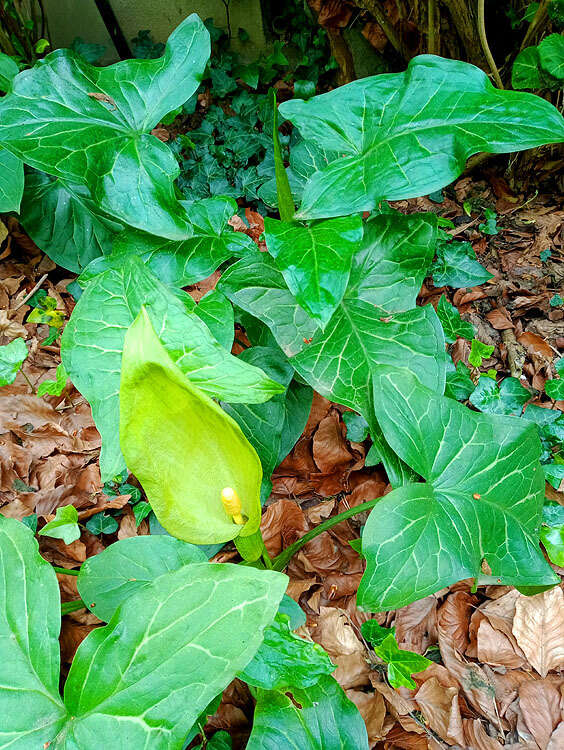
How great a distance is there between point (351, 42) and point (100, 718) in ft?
6.65

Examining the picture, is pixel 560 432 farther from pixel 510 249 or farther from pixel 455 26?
pixel 455 26

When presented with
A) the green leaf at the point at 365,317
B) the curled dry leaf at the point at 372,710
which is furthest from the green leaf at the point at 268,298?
the curled dry leaf at the point at 372,710

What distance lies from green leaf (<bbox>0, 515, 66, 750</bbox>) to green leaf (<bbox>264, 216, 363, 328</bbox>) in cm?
49

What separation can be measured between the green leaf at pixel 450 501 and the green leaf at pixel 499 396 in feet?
1.00

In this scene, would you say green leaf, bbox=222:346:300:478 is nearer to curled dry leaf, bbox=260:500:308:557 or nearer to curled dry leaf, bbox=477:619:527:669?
curled dry leaf, bbox=260:500:308:557

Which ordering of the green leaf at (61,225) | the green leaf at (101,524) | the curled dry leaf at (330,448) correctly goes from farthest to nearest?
the green leaf at (61,225) → the curled dry leaf at (330,448) → the green leaf at (101,524)

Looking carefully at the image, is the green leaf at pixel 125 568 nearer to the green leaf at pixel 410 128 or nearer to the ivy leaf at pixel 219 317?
the ivy leaf at pixel 219 317

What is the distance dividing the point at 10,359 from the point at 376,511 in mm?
858

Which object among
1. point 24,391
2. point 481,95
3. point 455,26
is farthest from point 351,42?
point 24,391

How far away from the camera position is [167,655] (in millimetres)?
579

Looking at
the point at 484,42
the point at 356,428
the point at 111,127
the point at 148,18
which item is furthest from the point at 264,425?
the point at 148,18

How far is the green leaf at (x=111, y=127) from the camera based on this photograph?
0.97m

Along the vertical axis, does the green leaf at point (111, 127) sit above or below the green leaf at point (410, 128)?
above

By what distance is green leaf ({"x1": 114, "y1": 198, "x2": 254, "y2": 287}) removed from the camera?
1.08m
